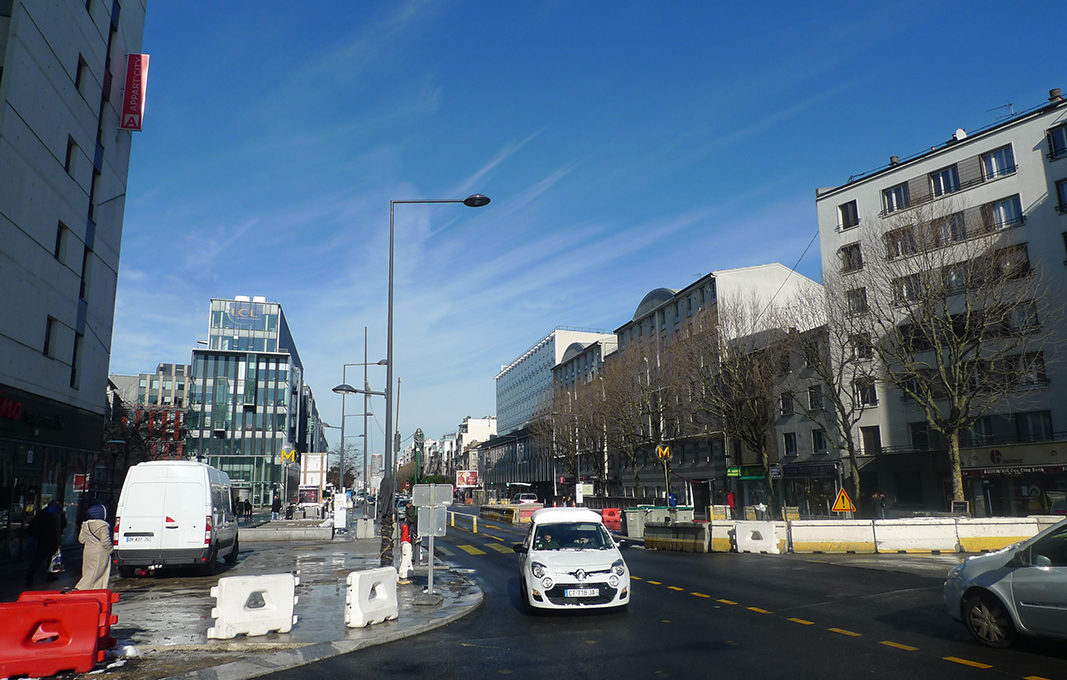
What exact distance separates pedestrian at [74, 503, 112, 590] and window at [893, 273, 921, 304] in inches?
1157

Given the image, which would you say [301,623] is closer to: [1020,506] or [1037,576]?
[1037,576]

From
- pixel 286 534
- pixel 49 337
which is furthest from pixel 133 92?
pixel 286 534

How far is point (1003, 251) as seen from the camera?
2956 cm

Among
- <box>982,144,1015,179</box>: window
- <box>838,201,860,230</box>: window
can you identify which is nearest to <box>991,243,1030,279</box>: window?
<box>982,144,1015,179</box>: window

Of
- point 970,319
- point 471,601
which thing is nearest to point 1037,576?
point 471,601

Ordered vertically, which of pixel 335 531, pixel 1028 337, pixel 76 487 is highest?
pixel 1028 337

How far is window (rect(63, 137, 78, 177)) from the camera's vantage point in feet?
74.2

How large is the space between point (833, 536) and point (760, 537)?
7.37 feet

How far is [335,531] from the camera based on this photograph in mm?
32031

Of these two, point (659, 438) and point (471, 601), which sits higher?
point (659, 438)

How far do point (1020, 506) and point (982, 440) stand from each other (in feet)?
11.6

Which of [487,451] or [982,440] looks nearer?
[982,440]

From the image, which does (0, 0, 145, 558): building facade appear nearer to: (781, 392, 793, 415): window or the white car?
the white car

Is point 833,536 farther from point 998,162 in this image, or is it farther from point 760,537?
point 998,162
